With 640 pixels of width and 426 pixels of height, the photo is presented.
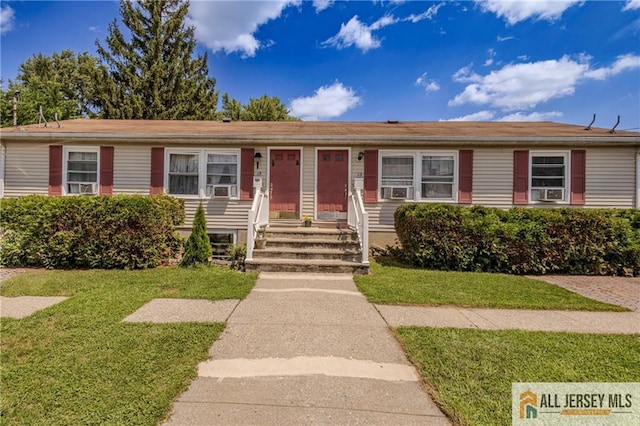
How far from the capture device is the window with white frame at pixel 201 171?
8.32m

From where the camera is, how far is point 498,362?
2.69 m

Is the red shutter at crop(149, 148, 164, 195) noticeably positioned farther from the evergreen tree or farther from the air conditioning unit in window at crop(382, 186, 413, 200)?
the air conditioning unit in window at crop(382, 186, 413, 200)

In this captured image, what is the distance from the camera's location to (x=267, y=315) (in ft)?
12.5

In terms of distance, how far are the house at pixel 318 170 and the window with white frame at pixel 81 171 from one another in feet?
0.09

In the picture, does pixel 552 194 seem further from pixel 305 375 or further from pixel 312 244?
pixel 305 375

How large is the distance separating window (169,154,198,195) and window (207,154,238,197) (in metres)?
0.39

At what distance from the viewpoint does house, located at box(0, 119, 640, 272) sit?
7992mm

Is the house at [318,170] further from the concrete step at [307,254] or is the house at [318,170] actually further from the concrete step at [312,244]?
the concrete step at [307,254]

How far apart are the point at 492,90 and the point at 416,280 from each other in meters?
18.5

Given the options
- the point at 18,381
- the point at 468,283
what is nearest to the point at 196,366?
the point at 18,381

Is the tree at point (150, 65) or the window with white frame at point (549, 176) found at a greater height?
the tree at point (150, 65)

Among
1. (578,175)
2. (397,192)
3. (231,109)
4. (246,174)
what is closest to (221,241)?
(246,174)

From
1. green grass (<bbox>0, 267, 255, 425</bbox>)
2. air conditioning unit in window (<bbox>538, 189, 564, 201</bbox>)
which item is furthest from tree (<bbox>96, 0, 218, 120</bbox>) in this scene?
air conditioning unit in window (<bbox>538, 189, 564, 201</bbox>)

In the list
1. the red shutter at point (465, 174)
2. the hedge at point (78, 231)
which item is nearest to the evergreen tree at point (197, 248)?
the hedge at point (78, 231)
